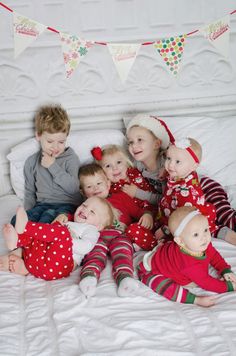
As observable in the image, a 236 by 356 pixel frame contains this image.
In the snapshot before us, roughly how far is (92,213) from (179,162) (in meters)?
0.45

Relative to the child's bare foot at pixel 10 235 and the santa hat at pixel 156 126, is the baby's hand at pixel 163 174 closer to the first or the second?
the santa hat at pixel 156 126

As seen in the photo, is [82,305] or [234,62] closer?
[82,305]

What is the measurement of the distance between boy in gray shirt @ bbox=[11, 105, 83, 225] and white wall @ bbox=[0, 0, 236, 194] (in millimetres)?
188

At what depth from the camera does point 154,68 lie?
2750 mm

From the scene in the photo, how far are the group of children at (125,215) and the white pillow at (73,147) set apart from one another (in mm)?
57

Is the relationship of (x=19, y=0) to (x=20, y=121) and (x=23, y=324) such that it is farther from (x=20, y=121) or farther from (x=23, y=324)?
(x=23, y=324)

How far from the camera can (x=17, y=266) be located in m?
2.02

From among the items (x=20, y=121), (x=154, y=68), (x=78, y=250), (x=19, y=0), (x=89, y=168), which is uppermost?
(x=19, y=0)

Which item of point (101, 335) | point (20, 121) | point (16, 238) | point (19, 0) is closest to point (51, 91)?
point (20, 121)

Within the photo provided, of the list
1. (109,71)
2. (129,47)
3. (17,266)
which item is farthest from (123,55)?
(17,266)

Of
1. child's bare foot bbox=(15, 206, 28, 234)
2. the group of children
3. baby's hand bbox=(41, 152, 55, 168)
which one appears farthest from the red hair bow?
child's bare foot bbox=(15, 206, 28, 234)

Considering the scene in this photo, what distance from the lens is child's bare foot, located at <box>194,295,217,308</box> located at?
179 cm

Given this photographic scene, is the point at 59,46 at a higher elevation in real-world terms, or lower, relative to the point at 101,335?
higher

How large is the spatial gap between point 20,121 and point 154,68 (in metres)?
0.79
